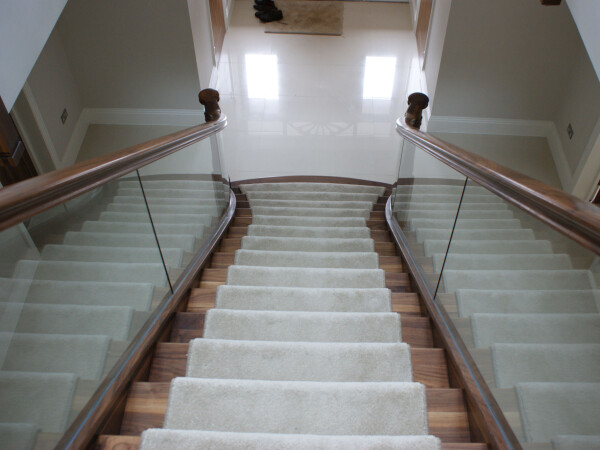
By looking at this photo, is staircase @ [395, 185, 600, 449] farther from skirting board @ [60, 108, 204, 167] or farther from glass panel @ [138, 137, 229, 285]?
skirting board @ [60, 108, 204, 167]

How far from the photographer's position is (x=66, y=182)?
1062 mm

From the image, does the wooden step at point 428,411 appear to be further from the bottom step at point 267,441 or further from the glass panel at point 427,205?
the glass panel at point 427,205

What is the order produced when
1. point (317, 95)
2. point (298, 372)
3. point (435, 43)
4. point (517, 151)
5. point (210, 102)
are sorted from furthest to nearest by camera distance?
point (317, 95), point (435, 43), point (517, 151), point (210, 102), point (298, 372)

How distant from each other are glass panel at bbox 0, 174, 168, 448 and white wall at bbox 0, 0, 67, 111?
152 centimetres

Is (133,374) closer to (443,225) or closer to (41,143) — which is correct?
(443,225)

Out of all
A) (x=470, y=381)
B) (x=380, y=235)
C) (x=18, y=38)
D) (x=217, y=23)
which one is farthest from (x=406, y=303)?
(x=217, y=23)

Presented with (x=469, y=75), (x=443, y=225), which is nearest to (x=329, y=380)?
(x=443, y=225)

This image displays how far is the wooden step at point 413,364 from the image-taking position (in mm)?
1626

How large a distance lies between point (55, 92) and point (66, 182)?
4.31 meters

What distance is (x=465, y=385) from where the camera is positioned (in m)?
1.47

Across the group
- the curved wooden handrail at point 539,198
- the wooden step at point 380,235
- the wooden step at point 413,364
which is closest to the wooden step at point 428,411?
the wooden step at point 413,364

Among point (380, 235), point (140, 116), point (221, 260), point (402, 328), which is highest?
point (402, 328)

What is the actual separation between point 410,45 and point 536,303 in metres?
6.45

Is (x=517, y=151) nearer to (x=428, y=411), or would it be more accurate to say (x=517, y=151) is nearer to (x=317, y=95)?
Result: (x=317, y=95)
